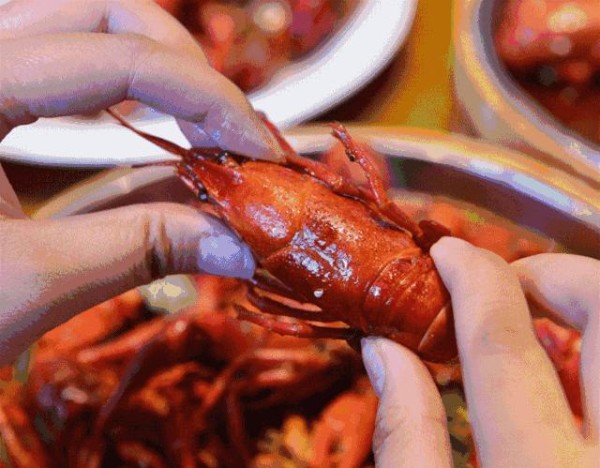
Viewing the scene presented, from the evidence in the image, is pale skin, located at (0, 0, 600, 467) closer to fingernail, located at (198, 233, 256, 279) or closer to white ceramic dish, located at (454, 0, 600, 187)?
fingernail, located at (198, 233, 256, 279)

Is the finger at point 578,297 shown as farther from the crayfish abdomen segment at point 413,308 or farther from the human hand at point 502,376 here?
the crayfish abdomen segment at point 413,308

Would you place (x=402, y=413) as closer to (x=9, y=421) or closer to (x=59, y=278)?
(x=59, y=278)

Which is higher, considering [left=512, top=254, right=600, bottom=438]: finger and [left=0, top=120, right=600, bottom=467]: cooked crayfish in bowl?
[left=512, top=254, right=600, bottom=438]: finger

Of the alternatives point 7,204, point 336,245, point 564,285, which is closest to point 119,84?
point 7,204

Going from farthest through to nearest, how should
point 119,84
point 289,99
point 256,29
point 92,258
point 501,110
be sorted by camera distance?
point 256,29 → point 289,99 → point 501,110 → point 119,84 → point 92,258

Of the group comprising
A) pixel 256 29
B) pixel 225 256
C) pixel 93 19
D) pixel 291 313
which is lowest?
pixel 291 313

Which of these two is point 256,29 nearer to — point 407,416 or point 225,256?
point 225,256

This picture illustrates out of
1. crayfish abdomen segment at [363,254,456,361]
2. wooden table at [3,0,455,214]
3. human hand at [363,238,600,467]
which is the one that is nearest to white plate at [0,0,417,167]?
wooden table at [3,0,455,214]
